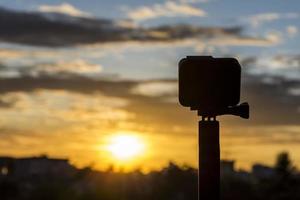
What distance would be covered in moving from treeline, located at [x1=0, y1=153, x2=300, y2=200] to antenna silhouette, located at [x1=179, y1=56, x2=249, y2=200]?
97726 millimetres

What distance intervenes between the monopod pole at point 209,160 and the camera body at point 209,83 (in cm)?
9

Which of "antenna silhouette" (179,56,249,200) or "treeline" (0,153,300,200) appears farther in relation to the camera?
"treeline" (0,153,300,200)

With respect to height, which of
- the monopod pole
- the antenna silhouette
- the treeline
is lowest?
the monopod pole

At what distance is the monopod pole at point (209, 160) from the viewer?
14.6 ft

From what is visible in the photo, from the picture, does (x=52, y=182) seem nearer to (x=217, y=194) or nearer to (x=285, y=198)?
(x=285, y=198)

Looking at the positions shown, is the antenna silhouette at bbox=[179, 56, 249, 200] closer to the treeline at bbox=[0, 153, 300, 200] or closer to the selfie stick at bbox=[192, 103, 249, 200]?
the selfie stick at bbox=[192, 103, 249, 200]

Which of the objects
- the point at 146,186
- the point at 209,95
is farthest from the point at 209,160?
the point at 146,186

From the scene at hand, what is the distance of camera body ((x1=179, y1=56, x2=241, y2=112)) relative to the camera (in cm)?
454

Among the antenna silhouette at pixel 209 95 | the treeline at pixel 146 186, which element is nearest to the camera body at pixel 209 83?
the antenna silhouette at pixel 209 95

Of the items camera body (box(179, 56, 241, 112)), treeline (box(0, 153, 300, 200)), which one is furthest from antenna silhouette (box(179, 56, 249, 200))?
treeline (box(0, 153, 300, 200))

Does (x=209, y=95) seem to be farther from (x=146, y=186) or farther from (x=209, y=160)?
(x=146, y=186)

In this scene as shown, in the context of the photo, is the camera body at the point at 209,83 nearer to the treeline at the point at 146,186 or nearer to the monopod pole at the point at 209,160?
the monopod pole at the point at 209,160

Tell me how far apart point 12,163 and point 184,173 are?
5703 centimetres

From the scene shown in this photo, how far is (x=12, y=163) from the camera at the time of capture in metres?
174
